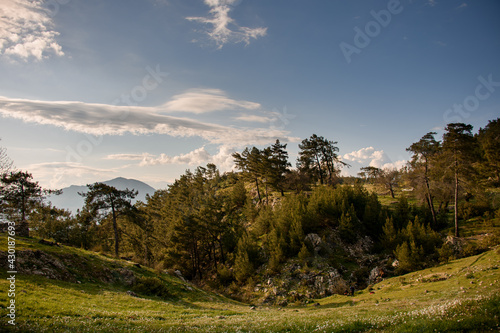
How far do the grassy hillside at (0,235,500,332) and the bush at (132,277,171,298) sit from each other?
0.34ft

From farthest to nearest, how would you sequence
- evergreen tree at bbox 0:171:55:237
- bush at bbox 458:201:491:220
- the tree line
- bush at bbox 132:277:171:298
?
1. bush at bbox 458:201:491:220
2. the tree line
3. evergreen tree at bbox 0:171:55:237
4. bush at bbox 132:277:171:298

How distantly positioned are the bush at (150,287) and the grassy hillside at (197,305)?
0.34ft

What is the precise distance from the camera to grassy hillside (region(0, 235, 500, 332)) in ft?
33.4

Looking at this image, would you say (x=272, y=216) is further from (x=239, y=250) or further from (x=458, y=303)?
(x=458, y=303)

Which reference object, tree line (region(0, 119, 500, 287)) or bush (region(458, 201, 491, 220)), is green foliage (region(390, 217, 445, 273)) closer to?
tree line (region(0, 119, 500, 287))

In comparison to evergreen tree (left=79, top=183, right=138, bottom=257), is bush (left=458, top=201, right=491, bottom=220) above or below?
below

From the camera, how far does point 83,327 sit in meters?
11.0

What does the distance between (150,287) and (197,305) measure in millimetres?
6519

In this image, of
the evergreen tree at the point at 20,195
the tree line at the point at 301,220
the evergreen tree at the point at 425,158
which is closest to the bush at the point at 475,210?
the tree line at the point at 301,220

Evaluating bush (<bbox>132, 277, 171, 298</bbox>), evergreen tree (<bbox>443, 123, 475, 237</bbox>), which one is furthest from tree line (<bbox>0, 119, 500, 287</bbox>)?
bush (<bbox>132, 277, 171, 298</bbox>)

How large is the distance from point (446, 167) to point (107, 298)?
49.7 metres

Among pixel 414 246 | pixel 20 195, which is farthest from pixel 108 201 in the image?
pixel 414 246

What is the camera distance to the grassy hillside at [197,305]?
33.4ft

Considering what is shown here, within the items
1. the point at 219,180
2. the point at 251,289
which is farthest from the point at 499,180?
the point at 219,180
